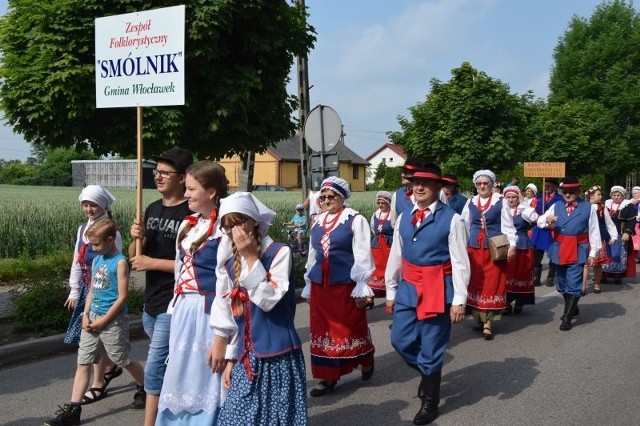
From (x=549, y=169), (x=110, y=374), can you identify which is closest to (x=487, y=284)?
(x=110, y=374)

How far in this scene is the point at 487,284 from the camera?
322 inches

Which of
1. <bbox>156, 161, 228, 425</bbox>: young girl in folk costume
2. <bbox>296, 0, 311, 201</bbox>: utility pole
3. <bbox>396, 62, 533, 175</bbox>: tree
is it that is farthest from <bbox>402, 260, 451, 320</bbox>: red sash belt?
<bbox>396, 62, 533, 175</bbox>: tree

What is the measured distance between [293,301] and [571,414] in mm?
2903

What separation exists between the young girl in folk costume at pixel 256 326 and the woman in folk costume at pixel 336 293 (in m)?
2.16

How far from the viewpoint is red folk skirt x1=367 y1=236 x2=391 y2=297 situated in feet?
31.4

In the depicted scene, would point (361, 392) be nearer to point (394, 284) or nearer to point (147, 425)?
point (394, 284)

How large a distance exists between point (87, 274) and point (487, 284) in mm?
4702

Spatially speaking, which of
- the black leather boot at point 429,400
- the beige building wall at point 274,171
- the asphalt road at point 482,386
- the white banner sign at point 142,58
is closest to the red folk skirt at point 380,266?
the asphalt road at point 482,386

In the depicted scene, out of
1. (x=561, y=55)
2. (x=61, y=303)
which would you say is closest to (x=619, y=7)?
(x=561, y=55)

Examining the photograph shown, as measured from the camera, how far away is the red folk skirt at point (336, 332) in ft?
18.9

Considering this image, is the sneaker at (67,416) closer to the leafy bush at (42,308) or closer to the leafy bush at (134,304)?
the leafy bush at (42,308)

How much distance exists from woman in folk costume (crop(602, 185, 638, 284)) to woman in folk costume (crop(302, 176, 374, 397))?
27.7 ft

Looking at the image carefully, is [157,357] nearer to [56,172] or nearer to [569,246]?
[569,246]

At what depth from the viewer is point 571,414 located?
17.4ft
